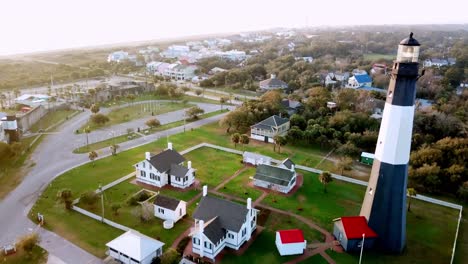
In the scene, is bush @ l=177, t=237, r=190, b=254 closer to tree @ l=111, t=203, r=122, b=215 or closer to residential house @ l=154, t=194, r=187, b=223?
residential house @ l=154, t=194, r=187, b=223

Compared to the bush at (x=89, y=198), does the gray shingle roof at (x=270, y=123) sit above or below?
above

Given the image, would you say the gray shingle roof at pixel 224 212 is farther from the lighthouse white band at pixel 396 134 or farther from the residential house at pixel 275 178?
the lighthouse white band at pixel 396 134

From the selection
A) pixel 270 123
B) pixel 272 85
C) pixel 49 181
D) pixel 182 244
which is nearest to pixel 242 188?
pixel 182 244

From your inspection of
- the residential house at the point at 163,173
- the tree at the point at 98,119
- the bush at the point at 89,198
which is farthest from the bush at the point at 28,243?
the tree at the point at 98,119

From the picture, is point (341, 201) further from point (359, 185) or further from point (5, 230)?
point (5, 230)

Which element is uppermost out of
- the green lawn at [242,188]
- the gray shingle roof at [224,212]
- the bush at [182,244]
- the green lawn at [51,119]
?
the gray shingle roof at [224,212]

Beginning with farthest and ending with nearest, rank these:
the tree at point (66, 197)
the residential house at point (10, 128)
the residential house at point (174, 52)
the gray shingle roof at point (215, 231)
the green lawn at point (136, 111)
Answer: the residential house at point (174, 52), the green lawn at point (136, 111), the residential house at point (10, 128), the tree at point (66, 197), the gray shingle roof at point (215, 231)

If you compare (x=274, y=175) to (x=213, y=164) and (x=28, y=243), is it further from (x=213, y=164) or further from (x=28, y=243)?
(x=28, y=243)

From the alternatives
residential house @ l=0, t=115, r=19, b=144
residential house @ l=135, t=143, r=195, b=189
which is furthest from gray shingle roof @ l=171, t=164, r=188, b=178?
residential house @ l=0, t=115, r=19, b=144
